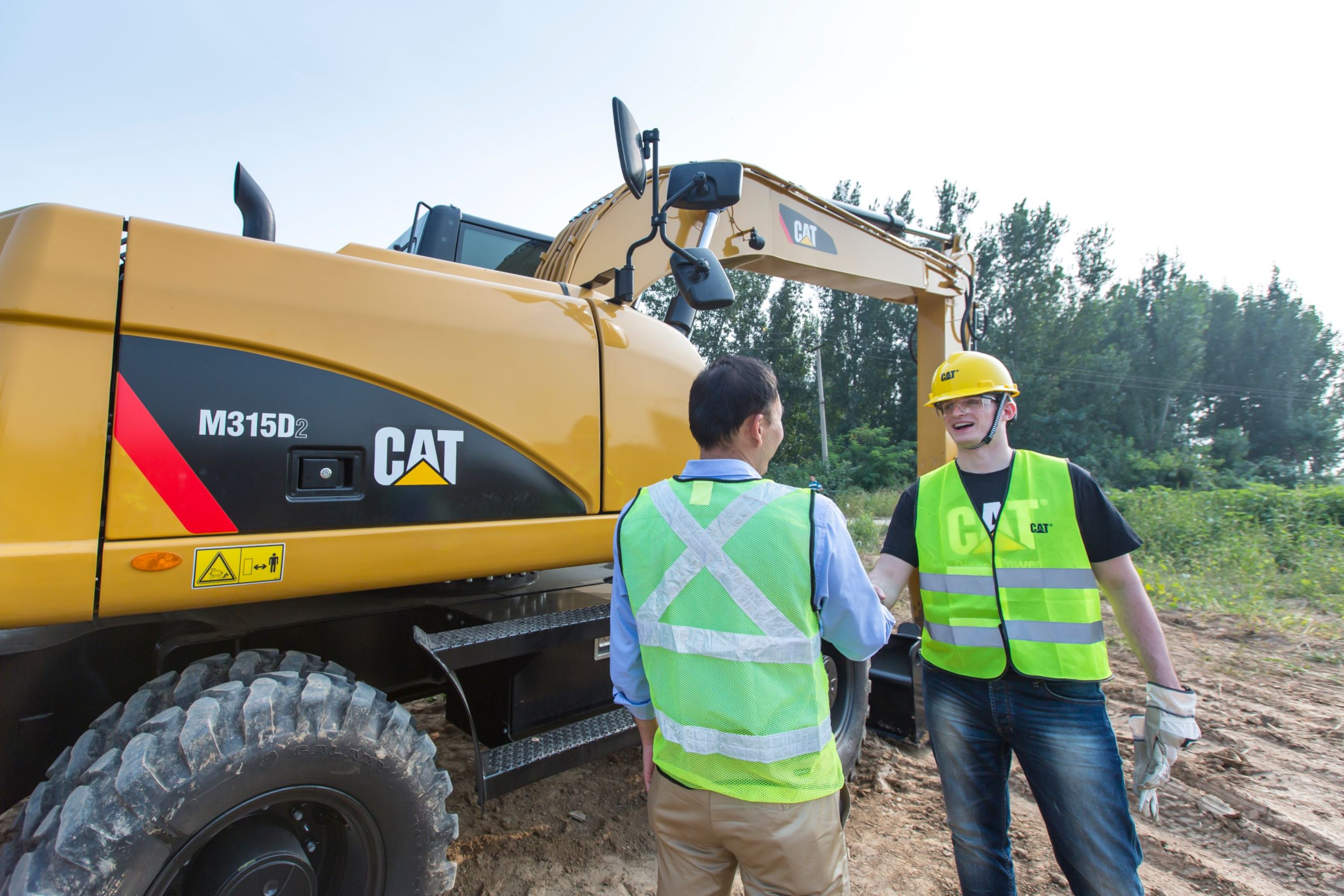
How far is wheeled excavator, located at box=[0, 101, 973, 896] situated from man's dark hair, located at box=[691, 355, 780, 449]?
994 mm

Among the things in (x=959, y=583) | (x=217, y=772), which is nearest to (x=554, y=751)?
(x=217, y=772)

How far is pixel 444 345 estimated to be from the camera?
224 cm

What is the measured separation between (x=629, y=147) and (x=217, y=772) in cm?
227

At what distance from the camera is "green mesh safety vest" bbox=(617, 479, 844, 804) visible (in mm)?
1386

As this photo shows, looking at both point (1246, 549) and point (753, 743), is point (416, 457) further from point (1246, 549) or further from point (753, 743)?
point (1246, 549)

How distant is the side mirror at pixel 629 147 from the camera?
7.77 feet

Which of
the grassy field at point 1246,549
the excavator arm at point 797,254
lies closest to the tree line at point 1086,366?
the grassy field at point 1246,549

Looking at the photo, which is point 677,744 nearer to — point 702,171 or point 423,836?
point 423,836

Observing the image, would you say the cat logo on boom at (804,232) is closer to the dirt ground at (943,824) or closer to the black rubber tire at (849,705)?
the black rubber tire at (849,705)

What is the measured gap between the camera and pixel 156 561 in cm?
174

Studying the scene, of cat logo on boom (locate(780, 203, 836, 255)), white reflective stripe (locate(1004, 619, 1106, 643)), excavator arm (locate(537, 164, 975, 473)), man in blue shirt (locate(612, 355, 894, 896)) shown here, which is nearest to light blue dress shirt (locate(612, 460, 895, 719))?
man in blue shirt (locate(612, 355, 894, 896))

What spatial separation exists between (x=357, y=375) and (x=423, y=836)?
4.72ft

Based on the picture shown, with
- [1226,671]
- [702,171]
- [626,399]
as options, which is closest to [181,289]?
[626,399]

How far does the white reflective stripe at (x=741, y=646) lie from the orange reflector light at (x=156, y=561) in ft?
4.34
